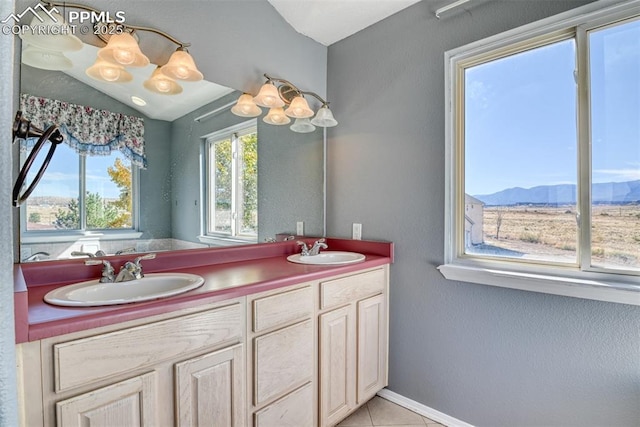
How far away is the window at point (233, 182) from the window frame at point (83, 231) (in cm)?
35

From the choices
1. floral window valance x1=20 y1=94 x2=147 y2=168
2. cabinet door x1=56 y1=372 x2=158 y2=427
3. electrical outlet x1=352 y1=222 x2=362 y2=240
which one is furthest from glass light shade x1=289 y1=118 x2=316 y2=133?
cabinet door x1=56 y1=372 x2=158 y2=427

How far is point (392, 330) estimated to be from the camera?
6.68 ft

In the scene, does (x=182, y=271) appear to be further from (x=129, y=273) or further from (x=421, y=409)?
(x=421, y=409)

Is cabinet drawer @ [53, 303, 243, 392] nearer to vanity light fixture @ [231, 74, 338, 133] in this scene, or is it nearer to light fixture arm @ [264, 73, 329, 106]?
vanity light fixture @ [231, 74, 338, 133]

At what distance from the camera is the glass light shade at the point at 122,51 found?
1319 millimetres

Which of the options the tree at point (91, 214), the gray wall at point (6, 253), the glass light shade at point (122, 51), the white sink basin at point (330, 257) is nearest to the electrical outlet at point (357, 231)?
the white sink basin at point (330, 257)

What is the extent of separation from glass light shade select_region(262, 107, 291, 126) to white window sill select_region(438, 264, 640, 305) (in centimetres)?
133

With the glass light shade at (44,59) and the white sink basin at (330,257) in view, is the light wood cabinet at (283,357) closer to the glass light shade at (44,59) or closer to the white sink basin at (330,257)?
the white sink basin at (330,257)

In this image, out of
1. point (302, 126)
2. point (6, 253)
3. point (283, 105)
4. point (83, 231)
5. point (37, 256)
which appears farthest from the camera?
point (302, 126)

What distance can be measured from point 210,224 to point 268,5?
1.42m

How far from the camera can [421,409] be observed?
1897mm

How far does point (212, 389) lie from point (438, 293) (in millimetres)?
1287

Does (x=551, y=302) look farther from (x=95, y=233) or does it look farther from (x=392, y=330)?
(x=95, y=233)

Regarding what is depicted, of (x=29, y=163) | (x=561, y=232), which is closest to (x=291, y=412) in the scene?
(x=29, y=163)
